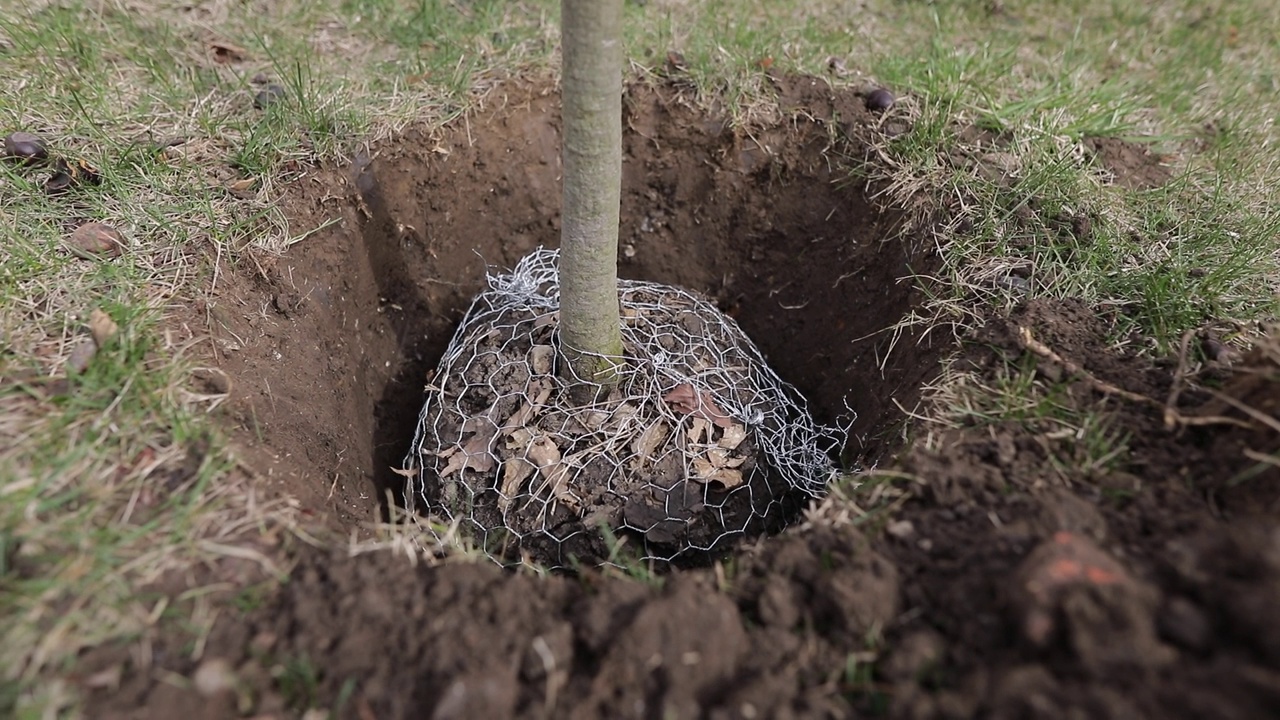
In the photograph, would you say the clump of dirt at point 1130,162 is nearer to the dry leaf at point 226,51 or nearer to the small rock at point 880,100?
the small rock at point 880,100

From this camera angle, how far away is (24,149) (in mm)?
2025

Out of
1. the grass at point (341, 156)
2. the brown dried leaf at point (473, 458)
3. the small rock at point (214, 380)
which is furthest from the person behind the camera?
the brown dried leaf at point (473, 458)

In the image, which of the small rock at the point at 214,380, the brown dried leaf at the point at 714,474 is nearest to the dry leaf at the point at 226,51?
the small rock at the point at 214,380

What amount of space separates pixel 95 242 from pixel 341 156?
685mm

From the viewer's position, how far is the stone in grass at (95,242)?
1.84 meters

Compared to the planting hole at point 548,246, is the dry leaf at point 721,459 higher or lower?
lower

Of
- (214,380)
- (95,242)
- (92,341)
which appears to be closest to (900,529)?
(214,380)

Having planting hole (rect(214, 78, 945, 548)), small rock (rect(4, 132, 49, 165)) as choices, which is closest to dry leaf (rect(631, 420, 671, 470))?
planting hole (rect(214, 78, 945, 548))

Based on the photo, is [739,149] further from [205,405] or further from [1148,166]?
[205,405]

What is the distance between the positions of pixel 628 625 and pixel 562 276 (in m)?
0.94

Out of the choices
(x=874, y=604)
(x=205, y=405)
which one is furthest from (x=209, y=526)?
Result: (x=874, y=604)

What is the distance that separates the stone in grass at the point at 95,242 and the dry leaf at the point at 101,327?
0.29 metres

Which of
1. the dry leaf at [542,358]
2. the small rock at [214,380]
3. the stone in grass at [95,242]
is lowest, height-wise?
the dry leaf at [542,358]

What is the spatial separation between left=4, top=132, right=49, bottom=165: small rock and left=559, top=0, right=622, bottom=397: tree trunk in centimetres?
149
